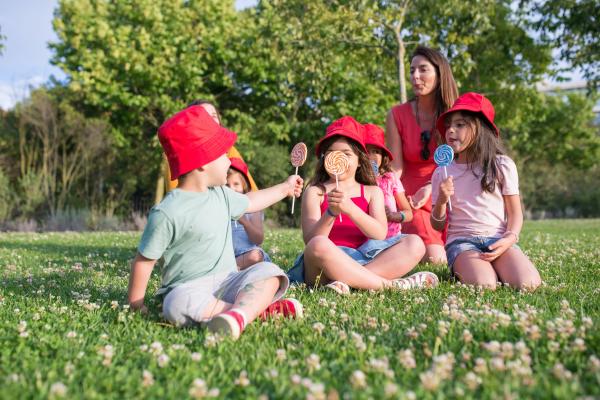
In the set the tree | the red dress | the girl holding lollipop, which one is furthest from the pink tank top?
the tree

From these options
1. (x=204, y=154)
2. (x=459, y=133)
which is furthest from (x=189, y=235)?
(x=459, y=133)

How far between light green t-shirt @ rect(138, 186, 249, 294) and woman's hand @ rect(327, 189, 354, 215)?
0.84 m

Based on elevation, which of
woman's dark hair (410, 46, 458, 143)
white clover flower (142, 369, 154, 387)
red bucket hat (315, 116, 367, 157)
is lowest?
white clover flower (142, 369, 154, 387)

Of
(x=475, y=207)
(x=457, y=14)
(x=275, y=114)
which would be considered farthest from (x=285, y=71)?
(x=475, y=207)

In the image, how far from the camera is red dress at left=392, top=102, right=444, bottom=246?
6555 mm

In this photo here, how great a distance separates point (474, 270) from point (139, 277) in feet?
9.22

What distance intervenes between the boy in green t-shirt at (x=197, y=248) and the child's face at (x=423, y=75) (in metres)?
3.25

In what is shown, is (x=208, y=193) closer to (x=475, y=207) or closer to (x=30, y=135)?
(x=475, y=207)

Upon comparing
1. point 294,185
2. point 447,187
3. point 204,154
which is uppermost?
point 204,154

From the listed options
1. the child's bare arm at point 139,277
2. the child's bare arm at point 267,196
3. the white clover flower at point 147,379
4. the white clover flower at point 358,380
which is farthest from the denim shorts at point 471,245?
the white clover flower at point 147,379

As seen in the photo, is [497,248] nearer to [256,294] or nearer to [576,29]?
[256,294]

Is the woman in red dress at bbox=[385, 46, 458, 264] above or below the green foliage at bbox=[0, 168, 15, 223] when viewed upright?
above

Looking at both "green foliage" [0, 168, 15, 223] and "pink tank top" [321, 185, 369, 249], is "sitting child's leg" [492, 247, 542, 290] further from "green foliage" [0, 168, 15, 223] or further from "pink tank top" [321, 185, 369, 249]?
"green foliage" [0, 168, 15, 223]

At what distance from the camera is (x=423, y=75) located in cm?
612
